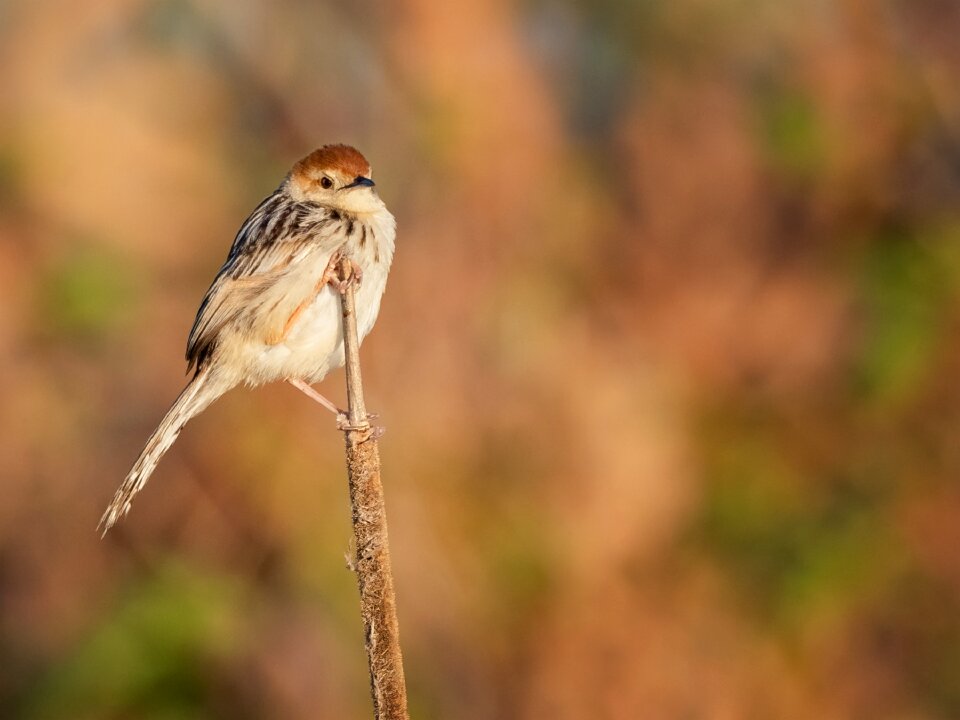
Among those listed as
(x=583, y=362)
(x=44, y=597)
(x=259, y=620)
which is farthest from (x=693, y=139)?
(x=44, y=597)

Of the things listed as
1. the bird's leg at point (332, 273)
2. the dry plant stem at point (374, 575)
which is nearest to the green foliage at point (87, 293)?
the bird's leg at point (332, 273)

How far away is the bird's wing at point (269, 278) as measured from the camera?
3502 millimetres

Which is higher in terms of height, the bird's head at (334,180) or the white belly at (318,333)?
the bird's head at (334,180)

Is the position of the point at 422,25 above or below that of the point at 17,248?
above

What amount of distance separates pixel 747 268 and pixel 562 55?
179 cm

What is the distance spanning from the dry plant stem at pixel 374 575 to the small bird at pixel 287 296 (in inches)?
37.9

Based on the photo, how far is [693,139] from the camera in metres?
7.16

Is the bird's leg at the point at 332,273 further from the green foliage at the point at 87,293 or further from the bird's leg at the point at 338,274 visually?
the green foliage at the point at 87,293

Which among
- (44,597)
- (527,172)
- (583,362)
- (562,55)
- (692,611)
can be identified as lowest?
(692,611)

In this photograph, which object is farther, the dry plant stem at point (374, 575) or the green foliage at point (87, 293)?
the green foliage at point (87, 293)

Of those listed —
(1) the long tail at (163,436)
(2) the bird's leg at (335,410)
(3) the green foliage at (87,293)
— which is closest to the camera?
(2) the bird's leg at (335,410)

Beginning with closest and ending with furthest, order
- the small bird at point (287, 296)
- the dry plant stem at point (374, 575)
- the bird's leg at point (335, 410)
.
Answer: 1. the dry plant stem at point (374, 575)
2. the bird's leg at point (335, 410)
3. the small bird at point (287, 296)

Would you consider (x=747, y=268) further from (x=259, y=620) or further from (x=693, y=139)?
(x=259, y=620)

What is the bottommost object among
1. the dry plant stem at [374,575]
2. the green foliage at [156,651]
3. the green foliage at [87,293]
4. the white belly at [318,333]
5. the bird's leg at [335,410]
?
the dry plant stem at [374,575]
